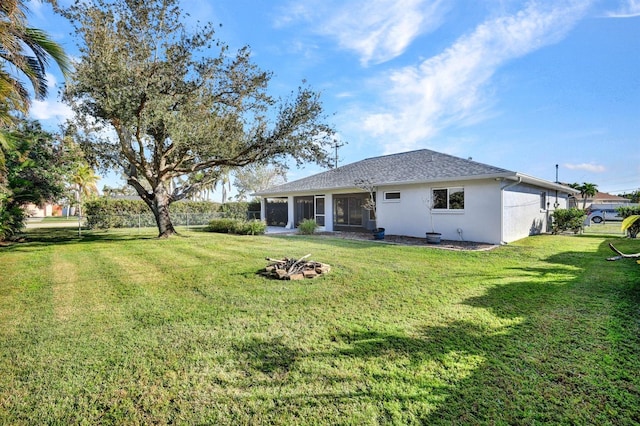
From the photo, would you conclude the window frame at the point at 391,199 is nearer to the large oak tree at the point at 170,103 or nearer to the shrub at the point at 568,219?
the large oak tree at the point at 170,103

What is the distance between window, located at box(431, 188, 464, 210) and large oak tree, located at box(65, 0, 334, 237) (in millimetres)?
5522

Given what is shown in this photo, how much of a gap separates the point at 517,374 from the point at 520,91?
538 inches

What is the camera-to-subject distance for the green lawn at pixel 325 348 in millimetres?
2373

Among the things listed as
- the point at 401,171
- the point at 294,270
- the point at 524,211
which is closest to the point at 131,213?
the point at 401,171

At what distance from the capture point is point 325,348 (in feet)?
10.9

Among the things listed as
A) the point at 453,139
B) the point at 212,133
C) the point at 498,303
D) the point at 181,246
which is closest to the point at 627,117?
the point at 453,139

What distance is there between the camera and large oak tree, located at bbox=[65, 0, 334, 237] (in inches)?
396

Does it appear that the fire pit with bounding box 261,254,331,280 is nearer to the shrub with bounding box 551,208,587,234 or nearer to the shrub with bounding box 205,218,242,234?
the shrub with bounding box 205,218,242,234

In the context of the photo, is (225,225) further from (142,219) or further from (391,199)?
(391,199)

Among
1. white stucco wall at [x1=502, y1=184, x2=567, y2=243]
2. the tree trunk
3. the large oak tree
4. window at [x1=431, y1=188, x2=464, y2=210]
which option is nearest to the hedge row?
the tree trunk

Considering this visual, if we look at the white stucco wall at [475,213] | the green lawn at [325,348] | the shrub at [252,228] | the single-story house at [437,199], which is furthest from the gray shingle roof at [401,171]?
the green lawn at [325,348]

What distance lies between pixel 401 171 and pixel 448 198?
306 cm

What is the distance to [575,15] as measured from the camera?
9.07 metres

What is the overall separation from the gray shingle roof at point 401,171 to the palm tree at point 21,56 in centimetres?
1167
